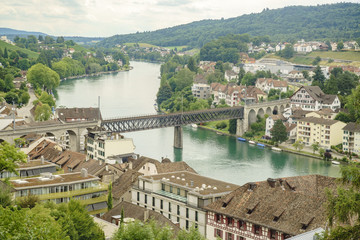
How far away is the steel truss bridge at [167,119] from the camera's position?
161 ft

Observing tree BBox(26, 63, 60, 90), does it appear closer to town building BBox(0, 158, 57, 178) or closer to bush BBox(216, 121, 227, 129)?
bush BBox(216, 121, 227, 129)

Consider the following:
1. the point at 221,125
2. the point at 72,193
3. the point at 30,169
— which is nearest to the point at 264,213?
the point at 72,193

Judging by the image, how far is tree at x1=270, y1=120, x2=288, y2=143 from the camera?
52.8 meters

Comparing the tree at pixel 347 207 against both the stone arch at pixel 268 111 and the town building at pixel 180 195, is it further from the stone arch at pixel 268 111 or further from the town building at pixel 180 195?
the stone arch at pixel 268 111

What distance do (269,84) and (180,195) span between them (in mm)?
54717

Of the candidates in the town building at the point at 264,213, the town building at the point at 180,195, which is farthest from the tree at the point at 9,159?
the town building at the point at 264,213

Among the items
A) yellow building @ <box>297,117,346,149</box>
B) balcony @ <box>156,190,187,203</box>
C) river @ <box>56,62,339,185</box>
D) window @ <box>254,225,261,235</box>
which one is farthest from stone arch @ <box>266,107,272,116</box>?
window @ <box>254,225,261,235</box>

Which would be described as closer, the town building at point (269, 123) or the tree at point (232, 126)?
the town building at point (269, 123)

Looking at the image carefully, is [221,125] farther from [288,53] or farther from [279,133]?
[288,53]

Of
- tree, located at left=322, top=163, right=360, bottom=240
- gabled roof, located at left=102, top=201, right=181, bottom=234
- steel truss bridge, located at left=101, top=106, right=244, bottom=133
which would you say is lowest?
steel truss bridge, located at left=101, top=106, right=244, bottom=133

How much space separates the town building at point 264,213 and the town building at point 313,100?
3962 cm

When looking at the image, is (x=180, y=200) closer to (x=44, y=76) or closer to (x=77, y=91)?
(x=44, y=76)

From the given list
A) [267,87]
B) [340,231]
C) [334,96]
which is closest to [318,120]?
[334,96]

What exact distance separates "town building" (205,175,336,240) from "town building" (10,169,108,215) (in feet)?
17.4
